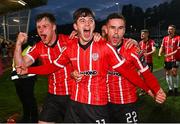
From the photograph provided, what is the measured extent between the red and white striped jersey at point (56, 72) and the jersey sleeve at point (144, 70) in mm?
1017

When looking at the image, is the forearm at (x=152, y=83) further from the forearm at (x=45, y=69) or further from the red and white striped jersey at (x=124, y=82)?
the forearm at (x=45, y=69)

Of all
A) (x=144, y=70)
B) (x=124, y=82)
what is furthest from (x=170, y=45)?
(x=144, y=70)

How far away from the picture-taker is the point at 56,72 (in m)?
5.79

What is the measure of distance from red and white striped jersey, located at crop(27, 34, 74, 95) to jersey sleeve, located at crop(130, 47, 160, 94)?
3.34 feet

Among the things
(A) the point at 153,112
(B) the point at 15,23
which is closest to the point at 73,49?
(A) the point at 153,112

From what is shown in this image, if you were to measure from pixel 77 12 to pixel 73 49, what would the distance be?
435mm

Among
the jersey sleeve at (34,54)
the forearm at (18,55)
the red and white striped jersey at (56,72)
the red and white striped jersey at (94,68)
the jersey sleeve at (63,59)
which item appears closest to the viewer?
the red and white striped jersey at (94,68)

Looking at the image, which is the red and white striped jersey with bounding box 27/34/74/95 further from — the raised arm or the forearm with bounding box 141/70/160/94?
the forearm with bounding box 141/70/160/94

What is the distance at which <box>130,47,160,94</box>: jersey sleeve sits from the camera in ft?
16.2

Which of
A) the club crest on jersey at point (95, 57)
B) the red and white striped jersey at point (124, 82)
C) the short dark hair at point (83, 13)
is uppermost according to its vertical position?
the short dark hair at point (83, 13)

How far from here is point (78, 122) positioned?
464cm

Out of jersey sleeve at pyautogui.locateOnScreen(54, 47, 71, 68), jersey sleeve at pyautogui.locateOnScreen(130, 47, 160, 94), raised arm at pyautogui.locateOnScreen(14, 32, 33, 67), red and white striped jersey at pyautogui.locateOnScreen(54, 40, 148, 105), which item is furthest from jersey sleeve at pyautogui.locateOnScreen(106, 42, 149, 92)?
raised arm at pyautogui.locateOnScreen(14, 32, 33, 67)

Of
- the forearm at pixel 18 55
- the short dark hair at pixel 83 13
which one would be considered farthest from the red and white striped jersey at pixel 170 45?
the short dark hair at pixel 83 13

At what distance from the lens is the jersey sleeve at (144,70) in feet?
16.2
